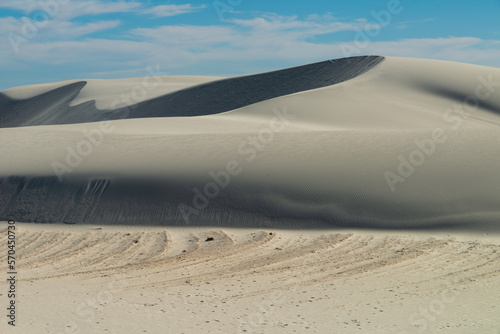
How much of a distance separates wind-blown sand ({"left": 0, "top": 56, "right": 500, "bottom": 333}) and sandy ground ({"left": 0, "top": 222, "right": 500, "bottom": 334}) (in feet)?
0.11

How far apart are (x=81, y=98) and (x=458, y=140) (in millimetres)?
41351

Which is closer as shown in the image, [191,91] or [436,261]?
[436,261]

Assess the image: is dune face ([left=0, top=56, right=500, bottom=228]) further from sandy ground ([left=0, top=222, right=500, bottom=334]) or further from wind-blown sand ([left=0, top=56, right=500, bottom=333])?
sandy ground ([left=0, top=222, right=500, bottom=334])

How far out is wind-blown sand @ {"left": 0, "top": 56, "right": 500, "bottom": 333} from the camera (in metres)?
6.93

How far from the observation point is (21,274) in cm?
880

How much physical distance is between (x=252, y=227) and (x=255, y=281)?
3.71 m

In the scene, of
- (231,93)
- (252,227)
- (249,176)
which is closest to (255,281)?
(252,227)

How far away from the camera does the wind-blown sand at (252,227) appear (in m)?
6.93

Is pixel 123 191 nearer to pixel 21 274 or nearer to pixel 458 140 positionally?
pixel 21 274

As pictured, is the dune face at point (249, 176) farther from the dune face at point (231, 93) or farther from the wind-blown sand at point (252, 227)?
the dune face at point (231, 93)

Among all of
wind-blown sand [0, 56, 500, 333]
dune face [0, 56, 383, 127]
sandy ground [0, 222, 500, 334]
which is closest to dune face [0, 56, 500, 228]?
wind-blown sand [0, 56, 500, 333]

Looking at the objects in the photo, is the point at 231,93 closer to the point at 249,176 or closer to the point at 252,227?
the point at 249,176

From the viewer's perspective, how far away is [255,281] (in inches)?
326

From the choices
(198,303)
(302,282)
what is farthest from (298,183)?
(198,303)
